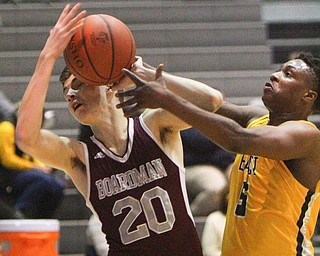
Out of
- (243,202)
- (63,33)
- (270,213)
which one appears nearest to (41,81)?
(63,33)

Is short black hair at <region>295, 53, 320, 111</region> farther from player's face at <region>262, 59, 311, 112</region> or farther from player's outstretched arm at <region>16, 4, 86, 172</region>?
Answer: player's outstretched arm at <region>16, 4, 86, 172</region>

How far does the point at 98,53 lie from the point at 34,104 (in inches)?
13.2

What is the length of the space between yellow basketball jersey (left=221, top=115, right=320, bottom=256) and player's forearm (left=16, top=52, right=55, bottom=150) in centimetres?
89

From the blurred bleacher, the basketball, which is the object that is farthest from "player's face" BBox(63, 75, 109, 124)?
the blurred bleacher

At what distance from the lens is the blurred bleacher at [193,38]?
24.7 ft

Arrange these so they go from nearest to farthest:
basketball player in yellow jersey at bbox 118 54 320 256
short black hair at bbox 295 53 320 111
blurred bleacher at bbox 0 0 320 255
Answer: basketball player in yellow jersey at bbox 118 54 320 256 < short black hair at bbox 295 53 320 111 < blurred bleacher at bbox 0 0 320 255

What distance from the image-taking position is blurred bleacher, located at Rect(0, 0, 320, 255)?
7543 mm

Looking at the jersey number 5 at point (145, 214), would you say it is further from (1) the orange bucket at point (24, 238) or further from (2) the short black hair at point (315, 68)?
(2) the short black hair at point (315, 68)

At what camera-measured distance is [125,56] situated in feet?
11.3

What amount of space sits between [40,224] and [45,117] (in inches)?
93.2

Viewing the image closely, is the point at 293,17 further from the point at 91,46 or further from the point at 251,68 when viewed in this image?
the point at 91,46

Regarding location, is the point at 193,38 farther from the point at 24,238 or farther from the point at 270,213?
the point at 270,213

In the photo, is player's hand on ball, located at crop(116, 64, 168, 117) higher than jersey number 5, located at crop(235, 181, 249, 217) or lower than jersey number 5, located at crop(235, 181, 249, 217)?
higher

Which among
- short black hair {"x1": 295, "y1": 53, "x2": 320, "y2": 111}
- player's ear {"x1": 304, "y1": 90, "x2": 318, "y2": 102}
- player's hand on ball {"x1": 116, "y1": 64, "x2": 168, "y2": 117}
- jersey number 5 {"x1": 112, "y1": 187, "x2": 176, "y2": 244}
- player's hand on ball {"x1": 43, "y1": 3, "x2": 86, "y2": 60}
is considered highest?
player's hand on ball {"x1": 43, "y1": 3, "x2": 86, "y2": 60}
